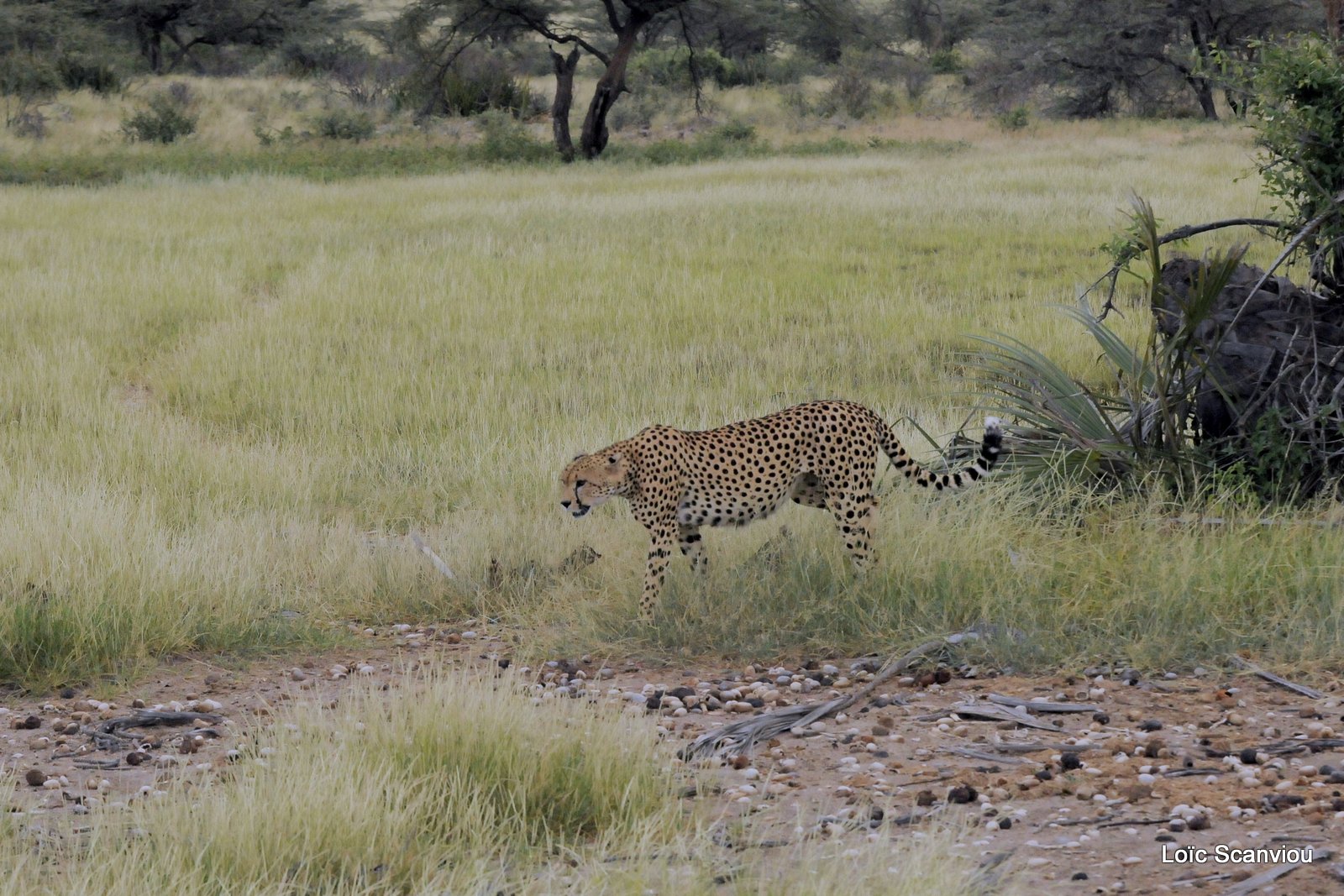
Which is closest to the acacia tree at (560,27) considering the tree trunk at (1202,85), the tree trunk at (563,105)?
the tree trunk at (563,105)

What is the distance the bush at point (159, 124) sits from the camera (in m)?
30.2

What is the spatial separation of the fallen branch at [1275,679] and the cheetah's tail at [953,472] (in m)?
1.15

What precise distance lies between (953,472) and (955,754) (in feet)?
6.02

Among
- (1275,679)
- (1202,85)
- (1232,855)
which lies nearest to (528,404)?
(1275,679)

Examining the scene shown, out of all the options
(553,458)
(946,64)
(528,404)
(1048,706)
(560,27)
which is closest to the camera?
(1048,706)

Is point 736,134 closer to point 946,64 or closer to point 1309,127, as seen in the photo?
point 946,64

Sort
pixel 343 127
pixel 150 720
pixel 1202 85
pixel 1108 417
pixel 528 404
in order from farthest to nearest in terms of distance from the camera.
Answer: pixel 1202 85 → pixel 343 127 → pixel 528 404 → pixel 1108 417 → pixel 150 720

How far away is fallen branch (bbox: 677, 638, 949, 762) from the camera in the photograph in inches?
167

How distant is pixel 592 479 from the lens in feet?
17.3

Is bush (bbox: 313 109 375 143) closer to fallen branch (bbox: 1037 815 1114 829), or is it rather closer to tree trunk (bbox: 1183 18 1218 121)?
tree trunk (bbox: 1183 18 1218 121)

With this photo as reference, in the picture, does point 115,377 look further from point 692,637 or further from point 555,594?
point 692,637

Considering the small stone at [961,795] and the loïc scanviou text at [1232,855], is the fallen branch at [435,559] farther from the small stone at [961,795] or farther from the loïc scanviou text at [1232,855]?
the loïc scanviou text at [1232,855]

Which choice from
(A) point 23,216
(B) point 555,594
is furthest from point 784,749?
(A) point 23,216

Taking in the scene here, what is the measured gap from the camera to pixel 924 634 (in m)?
5.20
